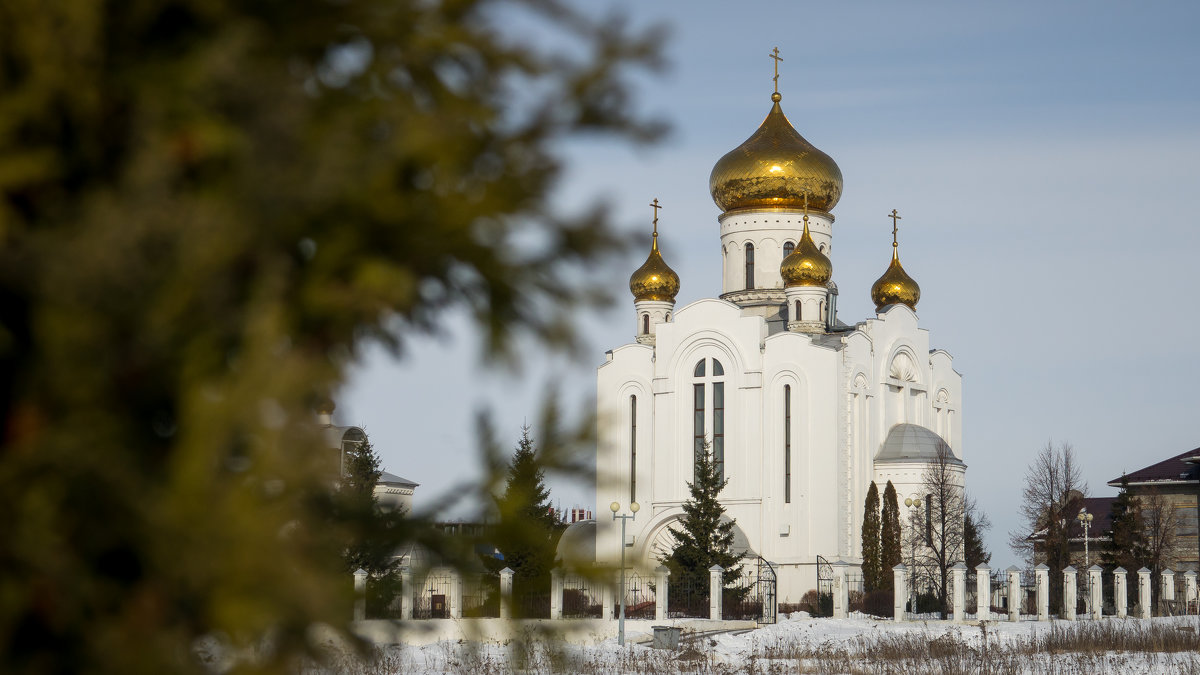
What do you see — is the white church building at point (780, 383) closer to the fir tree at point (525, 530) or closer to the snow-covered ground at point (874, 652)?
the snow-covered ground at point (874, 652)

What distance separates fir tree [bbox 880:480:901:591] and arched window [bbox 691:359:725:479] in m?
4.66

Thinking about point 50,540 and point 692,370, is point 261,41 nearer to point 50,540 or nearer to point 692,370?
point 50,540

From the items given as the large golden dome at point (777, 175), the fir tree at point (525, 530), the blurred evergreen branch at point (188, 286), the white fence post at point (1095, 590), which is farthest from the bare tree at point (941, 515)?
the blurred evergreen branch at point (188, 286)

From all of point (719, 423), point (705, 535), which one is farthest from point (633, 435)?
point (705, 535)

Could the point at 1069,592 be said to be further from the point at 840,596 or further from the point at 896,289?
the point at 896,289

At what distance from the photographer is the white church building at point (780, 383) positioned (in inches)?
1416

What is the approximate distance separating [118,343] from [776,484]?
34.8 meters

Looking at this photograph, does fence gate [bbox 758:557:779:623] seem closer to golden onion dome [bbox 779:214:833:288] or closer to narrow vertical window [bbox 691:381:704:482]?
narrow vertical window [bbox 691:381:704:482]

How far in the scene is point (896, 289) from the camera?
42.2 meters

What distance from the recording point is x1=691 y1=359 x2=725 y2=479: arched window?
3769 cm

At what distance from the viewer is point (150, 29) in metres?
2.31

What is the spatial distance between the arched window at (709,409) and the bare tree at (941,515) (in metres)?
5.76

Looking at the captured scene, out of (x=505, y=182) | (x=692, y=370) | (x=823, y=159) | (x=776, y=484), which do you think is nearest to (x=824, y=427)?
(x=776, y=484)

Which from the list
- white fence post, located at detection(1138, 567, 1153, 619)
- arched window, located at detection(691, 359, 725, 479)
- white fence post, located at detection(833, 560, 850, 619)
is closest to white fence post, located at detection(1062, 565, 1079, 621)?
white fence post, located at detection(1138, 567, 1153, 619)
